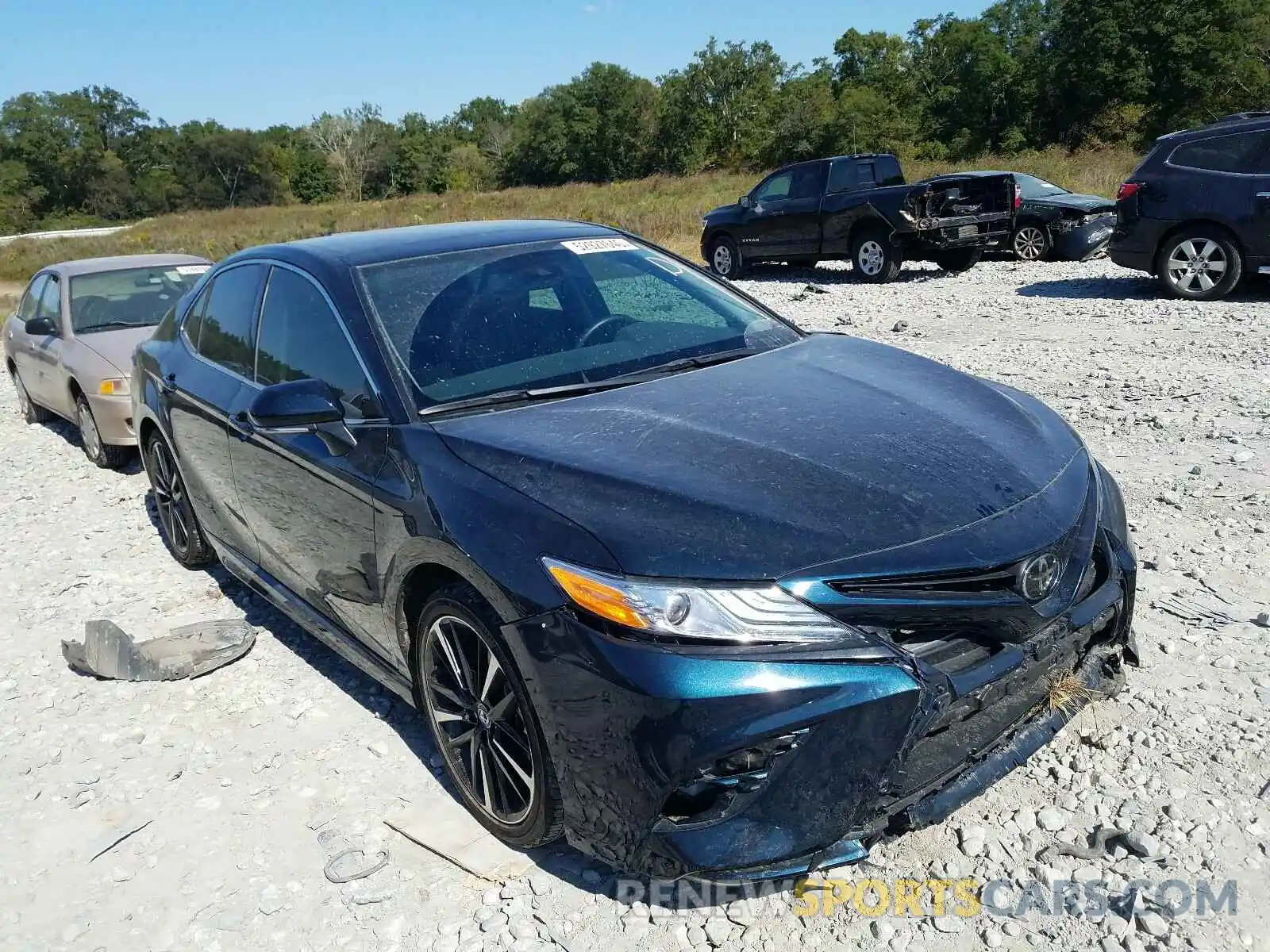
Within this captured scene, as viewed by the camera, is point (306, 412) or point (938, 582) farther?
point (306, 412)

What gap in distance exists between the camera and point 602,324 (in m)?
3.52

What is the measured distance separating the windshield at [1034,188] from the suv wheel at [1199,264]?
451cm

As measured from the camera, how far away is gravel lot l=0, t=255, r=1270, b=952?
243 cm

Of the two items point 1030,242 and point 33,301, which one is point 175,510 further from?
point 1030,242

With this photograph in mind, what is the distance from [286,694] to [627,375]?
1858mm

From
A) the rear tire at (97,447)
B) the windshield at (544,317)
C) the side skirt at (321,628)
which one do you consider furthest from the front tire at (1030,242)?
the side skirt at (321,628)

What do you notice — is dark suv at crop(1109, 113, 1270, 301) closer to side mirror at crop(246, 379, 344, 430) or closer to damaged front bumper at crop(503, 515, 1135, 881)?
damaged front bumper at crop(503, 515, 1135, 881)

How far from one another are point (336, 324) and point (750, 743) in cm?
208

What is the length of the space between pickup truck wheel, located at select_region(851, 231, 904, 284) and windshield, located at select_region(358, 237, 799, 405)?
35.6 ft

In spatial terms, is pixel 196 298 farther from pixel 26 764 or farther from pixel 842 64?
pixel 842 64

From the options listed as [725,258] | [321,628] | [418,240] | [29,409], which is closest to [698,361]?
[418,240]

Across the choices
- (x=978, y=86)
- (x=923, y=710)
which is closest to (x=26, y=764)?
(x=923, y=710)

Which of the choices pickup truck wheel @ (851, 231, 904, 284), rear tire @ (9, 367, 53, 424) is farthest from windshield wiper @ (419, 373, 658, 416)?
pickup truck wheel @ (851, 231, 904, 284)

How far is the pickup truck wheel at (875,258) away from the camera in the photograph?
46.3 ft
